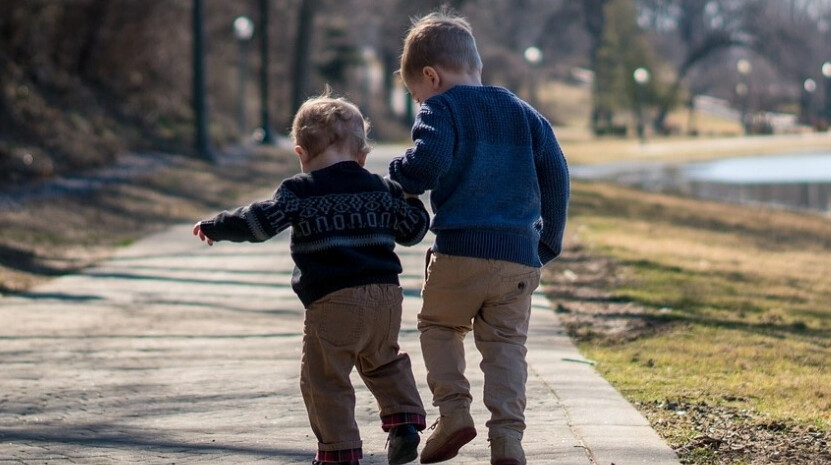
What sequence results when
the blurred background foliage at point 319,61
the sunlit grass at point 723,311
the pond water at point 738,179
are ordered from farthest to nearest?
the pond water at point 738,179 → the blurred background foliage at point 319,61 → the sunlit grass at point 723,311

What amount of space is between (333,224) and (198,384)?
215 centimetres

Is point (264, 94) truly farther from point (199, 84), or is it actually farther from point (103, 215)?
point (103, 215)

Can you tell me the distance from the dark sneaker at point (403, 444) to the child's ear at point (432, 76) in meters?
1.20

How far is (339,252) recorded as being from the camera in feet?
14.2

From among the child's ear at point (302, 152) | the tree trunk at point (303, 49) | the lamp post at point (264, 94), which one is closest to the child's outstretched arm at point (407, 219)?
the child's ear at point (302, 152)

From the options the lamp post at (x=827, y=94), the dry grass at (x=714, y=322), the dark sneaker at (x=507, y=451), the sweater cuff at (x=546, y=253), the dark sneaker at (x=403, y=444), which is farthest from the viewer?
the lamp post at (x=827, y=94)

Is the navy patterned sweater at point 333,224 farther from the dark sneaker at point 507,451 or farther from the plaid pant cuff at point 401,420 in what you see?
the dark sneaker at point 507,451

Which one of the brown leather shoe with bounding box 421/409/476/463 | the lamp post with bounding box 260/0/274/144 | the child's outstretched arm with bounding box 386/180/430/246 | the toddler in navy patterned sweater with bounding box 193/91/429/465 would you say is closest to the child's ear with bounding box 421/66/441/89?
the toddler in navy patterned sweater with bounding box 193/91/429/465

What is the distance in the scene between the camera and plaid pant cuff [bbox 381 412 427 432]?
4473 millimetres

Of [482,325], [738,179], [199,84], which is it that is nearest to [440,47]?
[482,325]

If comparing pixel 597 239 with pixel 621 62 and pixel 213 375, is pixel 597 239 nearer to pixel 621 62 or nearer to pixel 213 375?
pixel 213 375

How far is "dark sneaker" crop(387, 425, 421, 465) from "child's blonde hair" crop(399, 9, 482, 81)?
4.07ft

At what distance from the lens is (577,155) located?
41.2 m

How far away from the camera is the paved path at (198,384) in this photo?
479 centimetres
